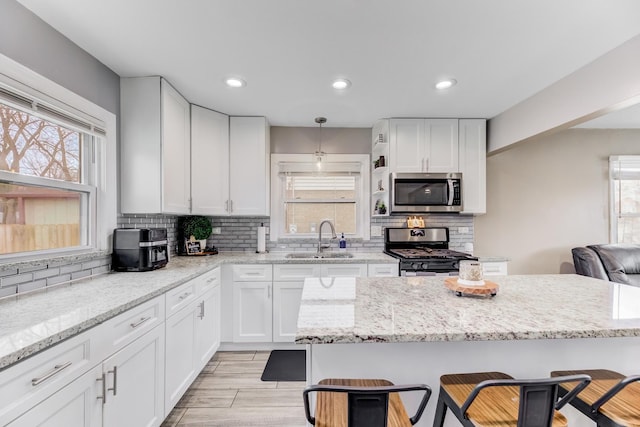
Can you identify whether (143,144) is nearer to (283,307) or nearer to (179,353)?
(179,353)

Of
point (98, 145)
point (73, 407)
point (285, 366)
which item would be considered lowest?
point (285, 366)

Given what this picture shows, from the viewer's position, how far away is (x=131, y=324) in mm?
1455

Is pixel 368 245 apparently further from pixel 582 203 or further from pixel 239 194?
pixel 582 203

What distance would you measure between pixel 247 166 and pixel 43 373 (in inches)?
96.7

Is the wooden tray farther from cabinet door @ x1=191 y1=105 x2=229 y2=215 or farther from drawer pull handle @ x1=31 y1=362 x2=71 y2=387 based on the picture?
cabinet door @ x1=191 y1=105 x2=229 y2=215

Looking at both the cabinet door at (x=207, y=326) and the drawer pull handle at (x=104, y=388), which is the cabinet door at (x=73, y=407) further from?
the cabinet door at (x=207, y=326)

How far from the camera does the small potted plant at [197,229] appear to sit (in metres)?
3.17

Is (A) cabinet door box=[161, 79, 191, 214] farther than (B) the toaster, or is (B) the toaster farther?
(A) cabinet door box=[161, 79, 191, 214]

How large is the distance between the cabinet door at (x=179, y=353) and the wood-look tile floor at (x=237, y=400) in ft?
0.47

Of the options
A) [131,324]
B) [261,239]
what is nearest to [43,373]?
[131,324]

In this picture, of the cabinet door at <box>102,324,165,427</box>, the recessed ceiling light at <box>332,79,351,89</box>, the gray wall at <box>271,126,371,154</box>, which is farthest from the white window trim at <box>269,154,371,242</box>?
the cabinet door at <box>102,324,165,427</box>

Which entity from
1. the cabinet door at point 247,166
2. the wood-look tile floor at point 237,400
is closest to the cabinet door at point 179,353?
the wood-look tile floor at point 237,400

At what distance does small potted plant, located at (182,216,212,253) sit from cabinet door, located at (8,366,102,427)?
2007 millimetres

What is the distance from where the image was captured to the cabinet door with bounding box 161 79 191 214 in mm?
2359
